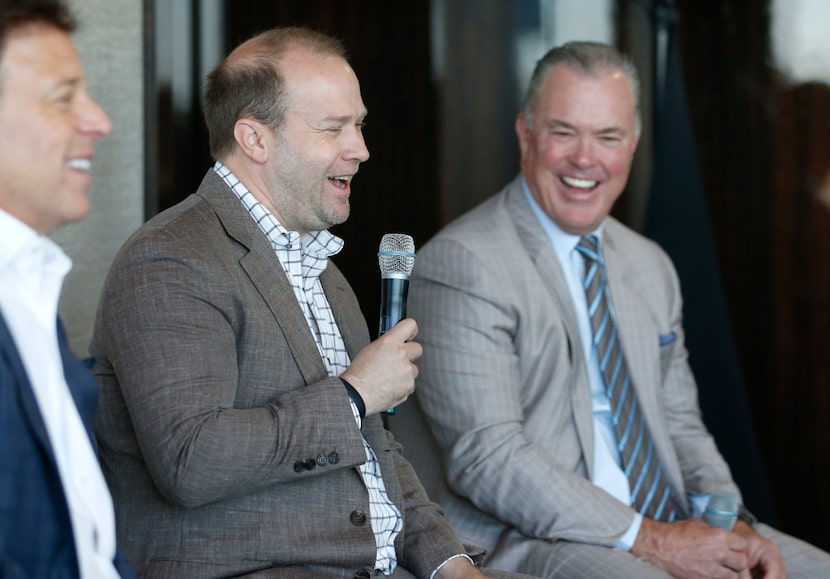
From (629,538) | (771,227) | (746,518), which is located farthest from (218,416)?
(771,227)

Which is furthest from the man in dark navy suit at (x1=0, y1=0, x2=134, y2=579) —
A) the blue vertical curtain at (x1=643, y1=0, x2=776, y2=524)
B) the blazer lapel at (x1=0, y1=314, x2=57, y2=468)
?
the blue vertical curtain at (x1=643, y1=0, x2=776, y2=524)

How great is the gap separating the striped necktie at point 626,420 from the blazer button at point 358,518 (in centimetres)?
97

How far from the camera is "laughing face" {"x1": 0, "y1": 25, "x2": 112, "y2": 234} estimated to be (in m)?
1.38

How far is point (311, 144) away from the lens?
6.84ft

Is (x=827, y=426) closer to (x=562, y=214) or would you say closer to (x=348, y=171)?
(x=562, y=214)

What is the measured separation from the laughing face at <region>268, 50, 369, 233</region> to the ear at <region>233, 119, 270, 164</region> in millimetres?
20

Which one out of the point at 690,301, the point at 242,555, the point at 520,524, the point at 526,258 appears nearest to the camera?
the point at 242,555

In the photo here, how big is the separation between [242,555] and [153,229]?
0.56 meters

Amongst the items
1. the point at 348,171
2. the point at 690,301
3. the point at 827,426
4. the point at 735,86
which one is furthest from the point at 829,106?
the point at 348,171

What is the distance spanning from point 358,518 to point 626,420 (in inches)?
39.6

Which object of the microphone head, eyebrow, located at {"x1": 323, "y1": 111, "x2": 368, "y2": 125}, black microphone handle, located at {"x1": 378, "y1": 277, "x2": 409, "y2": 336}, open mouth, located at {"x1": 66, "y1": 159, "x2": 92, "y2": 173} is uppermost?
eyebrow, located at {"x1": 323, "y1": 111, "x2": 368, "y2": 125}

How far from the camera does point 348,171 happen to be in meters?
2.13

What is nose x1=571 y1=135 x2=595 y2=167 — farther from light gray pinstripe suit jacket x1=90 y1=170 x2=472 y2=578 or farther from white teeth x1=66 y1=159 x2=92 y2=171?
white teeth x1=66 y1=159 x2=92 y2=171

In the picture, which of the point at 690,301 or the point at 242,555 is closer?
the point at 242,555
